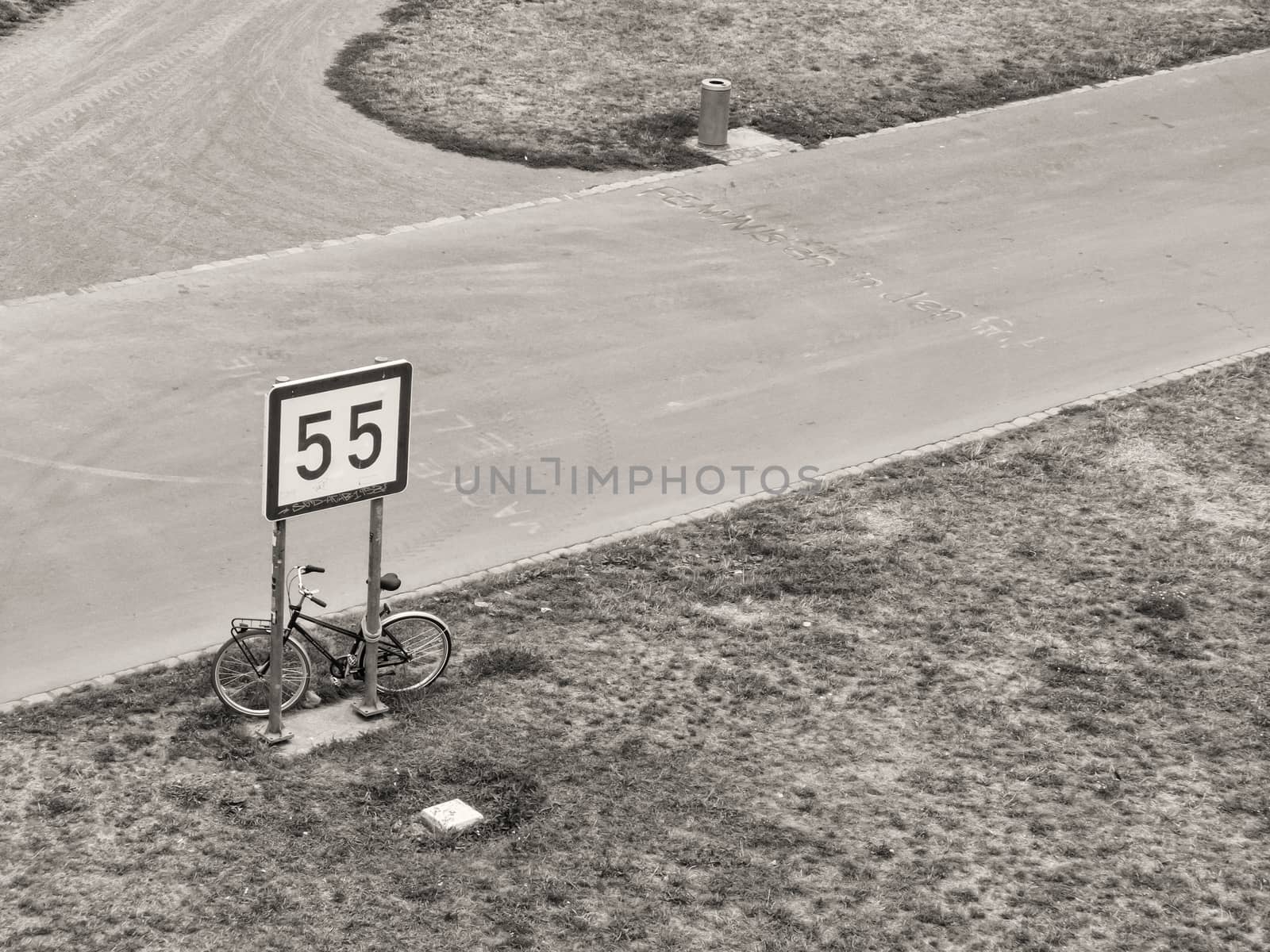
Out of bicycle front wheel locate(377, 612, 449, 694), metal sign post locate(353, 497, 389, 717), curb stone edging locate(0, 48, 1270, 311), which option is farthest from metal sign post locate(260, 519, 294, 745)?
curb stone edging locate(0, 48, 1270, 311)

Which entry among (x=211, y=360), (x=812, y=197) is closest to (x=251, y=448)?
(x=211, y=360)

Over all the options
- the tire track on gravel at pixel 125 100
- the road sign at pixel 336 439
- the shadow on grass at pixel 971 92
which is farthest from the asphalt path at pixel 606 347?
the tire track on gravel at pixel 125 100

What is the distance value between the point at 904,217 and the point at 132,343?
25.0ft

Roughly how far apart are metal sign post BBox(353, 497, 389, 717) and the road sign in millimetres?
149

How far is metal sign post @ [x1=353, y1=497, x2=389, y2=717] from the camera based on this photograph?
8281 millimetres

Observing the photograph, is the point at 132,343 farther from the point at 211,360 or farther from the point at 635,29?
the point at 635,29

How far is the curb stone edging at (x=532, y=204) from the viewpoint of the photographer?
1373 centimetres

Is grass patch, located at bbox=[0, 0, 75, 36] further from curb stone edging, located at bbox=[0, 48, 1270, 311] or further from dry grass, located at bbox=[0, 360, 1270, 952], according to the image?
dry grass, located at bbox=[0, 360, 1270, 952]

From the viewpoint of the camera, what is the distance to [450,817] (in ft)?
24.6

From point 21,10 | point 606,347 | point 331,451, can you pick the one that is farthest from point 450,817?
point 21,10

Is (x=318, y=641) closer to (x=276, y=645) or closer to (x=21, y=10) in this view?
(x=276, y=645)

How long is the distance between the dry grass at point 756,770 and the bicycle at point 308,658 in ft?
0.57

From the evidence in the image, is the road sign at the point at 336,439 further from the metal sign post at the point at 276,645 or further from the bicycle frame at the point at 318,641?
the bicycle frame at the point at 318,641

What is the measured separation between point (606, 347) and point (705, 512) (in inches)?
106
